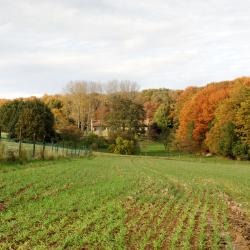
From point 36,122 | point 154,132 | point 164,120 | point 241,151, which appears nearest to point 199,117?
point 241,151

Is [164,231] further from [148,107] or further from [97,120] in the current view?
[148,107]

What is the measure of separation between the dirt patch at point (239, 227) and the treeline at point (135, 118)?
50416mm

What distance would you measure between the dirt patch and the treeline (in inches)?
1985

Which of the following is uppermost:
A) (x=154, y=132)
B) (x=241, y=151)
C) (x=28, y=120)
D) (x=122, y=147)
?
(x=28, y=120)

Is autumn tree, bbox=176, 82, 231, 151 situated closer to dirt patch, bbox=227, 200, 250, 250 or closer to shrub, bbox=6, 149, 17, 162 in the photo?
shrub, bbox=6, 149, 17, 162

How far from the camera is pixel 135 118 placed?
94.4 meters

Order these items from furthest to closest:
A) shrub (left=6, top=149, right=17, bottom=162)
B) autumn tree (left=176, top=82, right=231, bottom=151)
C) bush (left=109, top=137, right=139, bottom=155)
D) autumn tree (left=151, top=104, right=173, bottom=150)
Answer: autumn tree (left=151, top=104, right=173, bottom=150)
bush (left=109, top=137, right=139, bottom=155)
autumn tree (left=176, top=82, right=231, bottom=151)
shrub (left=6, top=149, right=17, bottom=162)

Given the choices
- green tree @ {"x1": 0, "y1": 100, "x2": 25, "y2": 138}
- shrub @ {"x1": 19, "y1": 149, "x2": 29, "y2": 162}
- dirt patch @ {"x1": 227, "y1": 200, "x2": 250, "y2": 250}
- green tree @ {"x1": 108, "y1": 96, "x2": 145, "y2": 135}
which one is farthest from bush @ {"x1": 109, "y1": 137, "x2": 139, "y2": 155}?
dirt patch @ {"x1": 227, "y1": 200, "x2": 250, "y2": 250}

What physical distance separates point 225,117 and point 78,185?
2066 inches

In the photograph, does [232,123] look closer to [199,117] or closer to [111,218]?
[199,117]

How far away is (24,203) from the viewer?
36.5 ft

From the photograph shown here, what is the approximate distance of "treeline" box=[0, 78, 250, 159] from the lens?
2534 inches

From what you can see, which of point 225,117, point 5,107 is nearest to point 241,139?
point 225,117

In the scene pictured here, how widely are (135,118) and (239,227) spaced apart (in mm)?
84040
